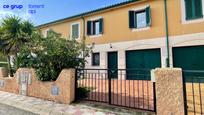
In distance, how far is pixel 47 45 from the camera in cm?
771

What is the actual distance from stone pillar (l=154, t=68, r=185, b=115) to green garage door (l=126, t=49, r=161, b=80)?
7.04 meters

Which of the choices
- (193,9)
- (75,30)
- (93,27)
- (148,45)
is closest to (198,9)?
(193,9)

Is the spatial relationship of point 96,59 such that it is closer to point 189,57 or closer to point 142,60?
point 142,60

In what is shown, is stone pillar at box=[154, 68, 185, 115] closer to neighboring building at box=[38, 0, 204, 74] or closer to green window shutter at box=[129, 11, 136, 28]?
neighboring building at box=[38, 0, 204, 74]

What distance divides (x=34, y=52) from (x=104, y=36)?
26.5ft

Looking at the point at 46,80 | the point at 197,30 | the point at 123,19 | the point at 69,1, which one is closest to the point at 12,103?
the point at 46,80

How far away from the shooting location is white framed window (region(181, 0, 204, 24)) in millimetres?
10898

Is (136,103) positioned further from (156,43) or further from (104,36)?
(104,36)

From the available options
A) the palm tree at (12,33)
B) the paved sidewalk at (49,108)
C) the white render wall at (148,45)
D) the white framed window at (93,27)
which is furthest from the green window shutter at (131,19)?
the paved sidewalk at (49,108)

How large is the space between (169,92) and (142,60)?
854 centimetres

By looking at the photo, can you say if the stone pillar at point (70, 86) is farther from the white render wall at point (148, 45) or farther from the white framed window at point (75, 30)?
the white framed window at point (75, 30)

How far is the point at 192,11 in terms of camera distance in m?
11.2

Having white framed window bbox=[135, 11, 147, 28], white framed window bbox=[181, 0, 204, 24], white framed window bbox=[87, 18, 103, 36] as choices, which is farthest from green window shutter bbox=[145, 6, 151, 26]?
white framed window bbox=[87, 18, 103, 36]

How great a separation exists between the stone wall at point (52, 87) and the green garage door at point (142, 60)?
240 inches
